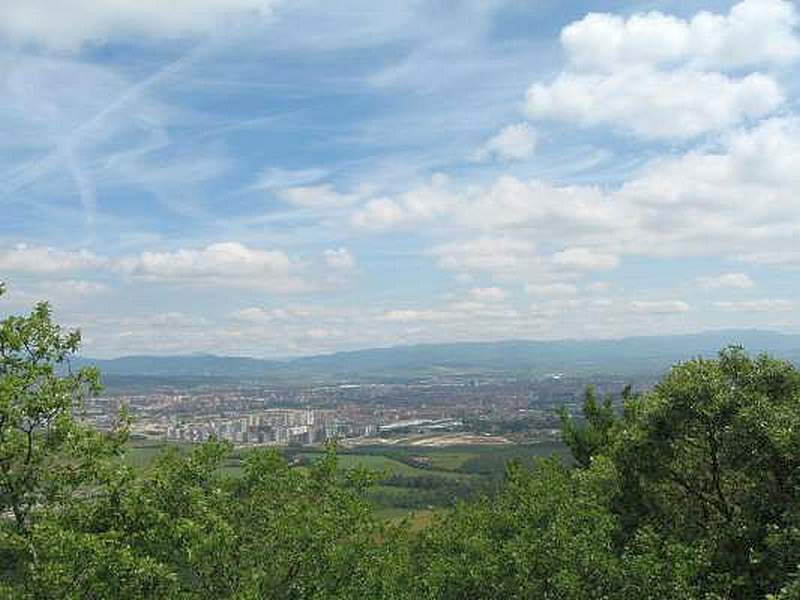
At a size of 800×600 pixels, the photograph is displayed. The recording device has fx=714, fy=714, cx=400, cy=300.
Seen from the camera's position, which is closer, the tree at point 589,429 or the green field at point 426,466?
the tree at point 589,429

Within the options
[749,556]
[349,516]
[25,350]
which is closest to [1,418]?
[25,350]

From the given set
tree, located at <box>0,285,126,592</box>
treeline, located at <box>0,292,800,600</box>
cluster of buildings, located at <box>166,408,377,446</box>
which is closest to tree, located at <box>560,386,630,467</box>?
treeline, located at <box>0,292,800,600</box>

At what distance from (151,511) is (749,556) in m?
14.3

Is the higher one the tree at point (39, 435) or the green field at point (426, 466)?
the tree at point (39, 435)

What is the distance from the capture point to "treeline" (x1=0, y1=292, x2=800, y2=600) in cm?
1547

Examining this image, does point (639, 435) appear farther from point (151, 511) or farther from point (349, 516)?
point (151, 511)

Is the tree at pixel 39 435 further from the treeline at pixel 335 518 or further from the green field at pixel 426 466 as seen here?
the green field at pixel 426 466

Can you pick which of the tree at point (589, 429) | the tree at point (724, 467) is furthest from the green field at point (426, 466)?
the tree at point (724, 467)

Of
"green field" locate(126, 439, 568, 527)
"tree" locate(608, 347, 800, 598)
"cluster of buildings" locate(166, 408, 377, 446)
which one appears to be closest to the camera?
"tree" locate(608, 347, 800, 598)

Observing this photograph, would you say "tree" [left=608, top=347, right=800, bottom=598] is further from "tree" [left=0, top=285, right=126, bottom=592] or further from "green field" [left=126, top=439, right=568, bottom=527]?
"green field" [left=126, top=439, right=568, bottom=527]

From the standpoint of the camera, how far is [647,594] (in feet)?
50.4

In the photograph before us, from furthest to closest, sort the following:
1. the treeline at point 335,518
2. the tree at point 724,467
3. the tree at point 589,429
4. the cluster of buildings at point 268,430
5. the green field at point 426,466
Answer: the cluster of buildings at point 268,430 < the green field at point 426,466 < the tree at point 589,429 < the tree at point 724,467 < the treeline at point 335,518

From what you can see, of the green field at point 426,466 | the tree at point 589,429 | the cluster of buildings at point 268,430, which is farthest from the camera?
the cluster of buildings at point 268,430

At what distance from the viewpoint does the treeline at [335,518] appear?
1547 cm
